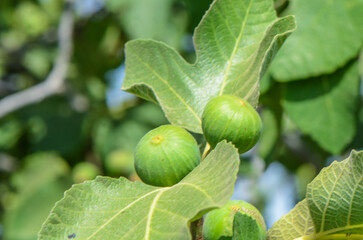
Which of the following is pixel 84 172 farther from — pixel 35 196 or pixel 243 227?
pixel 243 227

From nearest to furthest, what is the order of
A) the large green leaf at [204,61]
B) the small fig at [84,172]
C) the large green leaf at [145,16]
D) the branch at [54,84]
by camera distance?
the large green leaf at [204,61]
the large green leaf at [145,16]
the branch at [54,84]
the small fig at [84,172]

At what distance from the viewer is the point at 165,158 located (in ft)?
3.24

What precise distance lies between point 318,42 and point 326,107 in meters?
0.23

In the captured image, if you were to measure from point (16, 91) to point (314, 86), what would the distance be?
281 cm

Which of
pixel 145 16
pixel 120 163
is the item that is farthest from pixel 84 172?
pixel 145 16

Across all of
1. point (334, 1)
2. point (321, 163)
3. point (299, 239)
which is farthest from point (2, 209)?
point (299, 239)

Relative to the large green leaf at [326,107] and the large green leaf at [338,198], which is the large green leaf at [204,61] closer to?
the large green leaf at [338,198]

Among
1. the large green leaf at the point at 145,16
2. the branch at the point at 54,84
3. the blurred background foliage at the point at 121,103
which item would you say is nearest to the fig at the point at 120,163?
the blurred background foliage at the point at 121,103

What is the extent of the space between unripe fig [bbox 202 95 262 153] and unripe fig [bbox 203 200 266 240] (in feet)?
0.44

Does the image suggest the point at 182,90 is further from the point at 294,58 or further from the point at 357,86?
the point at 357,86

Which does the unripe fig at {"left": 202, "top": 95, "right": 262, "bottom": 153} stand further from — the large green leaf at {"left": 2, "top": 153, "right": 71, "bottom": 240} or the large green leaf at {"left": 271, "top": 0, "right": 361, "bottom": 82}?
the large green leaf at {"left": 2, "top": 153, "right": 71, "bottom": 240}

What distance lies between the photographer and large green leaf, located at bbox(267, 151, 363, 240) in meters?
0.99

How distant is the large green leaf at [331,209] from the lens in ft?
3.25

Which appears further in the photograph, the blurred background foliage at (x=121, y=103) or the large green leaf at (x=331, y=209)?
the blurred background foliage at (x=121, y=103)
